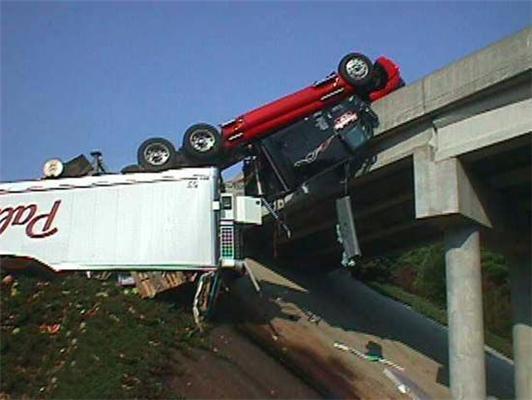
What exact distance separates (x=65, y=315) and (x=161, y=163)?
3.95 metres

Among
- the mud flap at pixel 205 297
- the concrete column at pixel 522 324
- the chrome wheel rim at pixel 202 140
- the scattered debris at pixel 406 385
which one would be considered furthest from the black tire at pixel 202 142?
the concrete column at pixel 522 324

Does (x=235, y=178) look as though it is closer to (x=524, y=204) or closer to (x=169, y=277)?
(x=169, y=277)

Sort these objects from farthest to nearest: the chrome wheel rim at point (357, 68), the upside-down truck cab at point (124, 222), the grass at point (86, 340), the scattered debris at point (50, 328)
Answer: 1. the chrome wheel rim at point (357, 68)
2. the upside-down truck cab at point (124, 222)
3. the scattered debris at point (50, 328)
4. the grass at point (86, 340)

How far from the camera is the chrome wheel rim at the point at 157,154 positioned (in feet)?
64.4

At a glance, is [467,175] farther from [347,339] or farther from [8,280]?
[8,280]

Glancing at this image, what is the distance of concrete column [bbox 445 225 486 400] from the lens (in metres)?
17.1

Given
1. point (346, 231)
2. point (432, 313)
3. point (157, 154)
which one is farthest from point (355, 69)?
point (432, 313)

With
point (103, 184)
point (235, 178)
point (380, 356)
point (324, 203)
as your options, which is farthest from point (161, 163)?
point (380, 356)

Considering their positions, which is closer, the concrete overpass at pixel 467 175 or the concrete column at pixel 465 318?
the concrete overpass at pixel 467 175

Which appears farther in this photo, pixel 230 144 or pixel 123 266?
pixel 230 144

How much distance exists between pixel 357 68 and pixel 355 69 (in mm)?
50

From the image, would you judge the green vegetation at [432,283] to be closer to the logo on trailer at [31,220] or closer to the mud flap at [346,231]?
the mud flap at [346,231]

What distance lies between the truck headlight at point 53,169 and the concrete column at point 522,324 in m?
11.3

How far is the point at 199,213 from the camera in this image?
59.8ft
